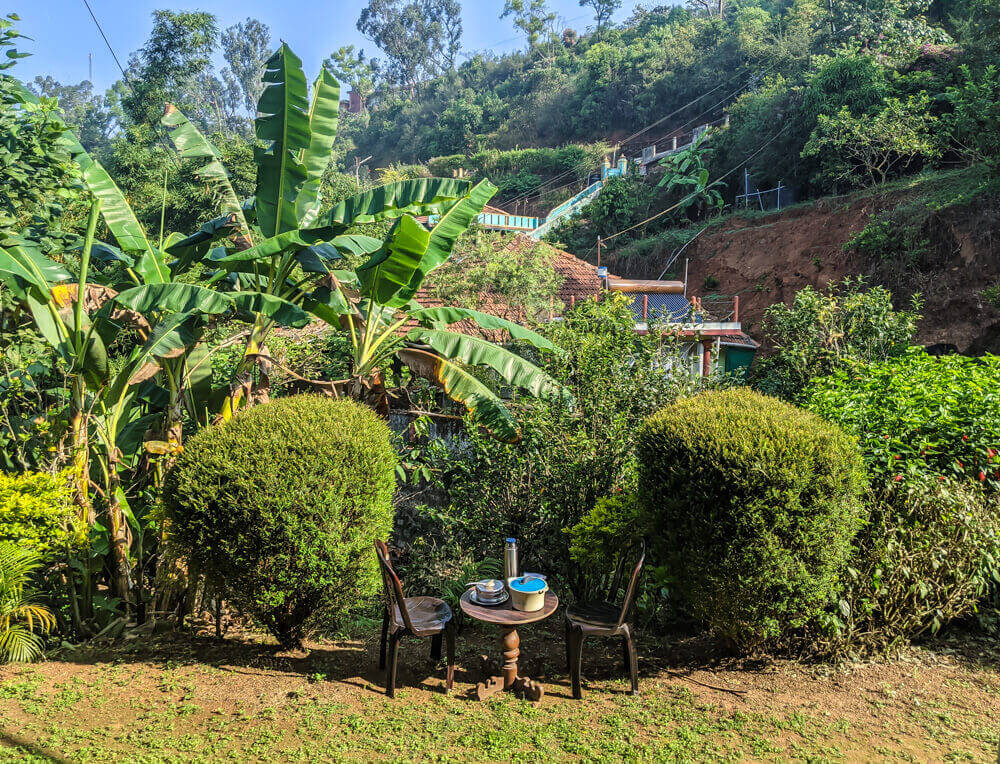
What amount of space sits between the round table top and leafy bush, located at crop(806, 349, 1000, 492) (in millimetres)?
2555

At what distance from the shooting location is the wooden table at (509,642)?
172 inches

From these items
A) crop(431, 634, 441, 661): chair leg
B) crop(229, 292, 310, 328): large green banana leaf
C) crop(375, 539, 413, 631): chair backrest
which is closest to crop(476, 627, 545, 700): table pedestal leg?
crop(431, 634, 441, 661): chair leg

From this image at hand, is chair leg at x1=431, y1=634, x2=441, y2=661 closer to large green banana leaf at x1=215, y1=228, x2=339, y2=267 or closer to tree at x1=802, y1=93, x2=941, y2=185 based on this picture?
large green banana leaf at x1=215, y1=228, x2=339, y2=267

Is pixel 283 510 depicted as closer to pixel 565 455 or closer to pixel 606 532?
pixel 606 532

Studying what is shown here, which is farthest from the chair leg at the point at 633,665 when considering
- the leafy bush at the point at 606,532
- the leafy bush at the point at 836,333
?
the leafy bush at the point at 836,333

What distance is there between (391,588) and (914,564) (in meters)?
3.80

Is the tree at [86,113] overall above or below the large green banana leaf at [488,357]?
above

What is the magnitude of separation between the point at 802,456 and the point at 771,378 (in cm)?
1007

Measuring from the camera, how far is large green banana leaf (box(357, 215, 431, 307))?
5.91 meters

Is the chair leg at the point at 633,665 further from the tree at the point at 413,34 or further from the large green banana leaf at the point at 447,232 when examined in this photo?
the tree at the point at 413,34

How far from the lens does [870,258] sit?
19.8 metres

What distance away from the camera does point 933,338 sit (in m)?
17.2

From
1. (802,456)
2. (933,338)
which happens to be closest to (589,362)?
(802,456)

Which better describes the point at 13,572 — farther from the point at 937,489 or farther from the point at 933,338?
the point at 933,338
